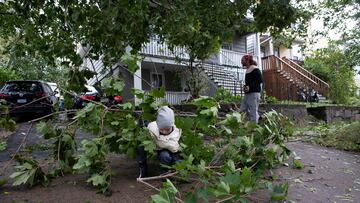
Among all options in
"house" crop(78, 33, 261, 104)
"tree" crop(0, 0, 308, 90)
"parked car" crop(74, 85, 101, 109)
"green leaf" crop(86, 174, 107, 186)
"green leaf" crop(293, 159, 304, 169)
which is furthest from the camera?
"house" crop(78, 33, 261, 104)

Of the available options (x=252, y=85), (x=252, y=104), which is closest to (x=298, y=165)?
(x=252, y=104)

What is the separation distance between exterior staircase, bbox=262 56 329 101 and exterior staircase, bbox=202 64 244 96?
7.12 ft

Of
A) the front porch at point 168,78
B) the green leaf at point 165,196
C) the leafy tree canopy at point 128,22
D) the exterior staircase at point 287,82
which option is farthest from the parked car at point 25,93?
the exterior staircase at point 287,82

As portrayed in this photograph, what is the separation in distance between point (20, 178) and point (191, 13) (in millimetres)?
4144

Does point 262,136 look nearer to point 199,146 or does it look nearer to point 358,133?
point 199,146

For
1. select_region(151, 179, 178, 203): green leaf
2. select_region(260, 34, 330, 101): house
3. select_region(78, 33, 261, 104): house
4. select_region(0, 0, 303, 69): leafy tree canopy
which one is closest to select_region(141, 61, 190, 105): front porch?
select_region(78, 33, 261, 104): house

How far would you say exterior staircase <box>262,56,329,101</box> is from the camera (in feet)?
69.1

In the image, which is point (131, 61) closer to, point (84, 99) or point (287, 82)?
point (84, 99)

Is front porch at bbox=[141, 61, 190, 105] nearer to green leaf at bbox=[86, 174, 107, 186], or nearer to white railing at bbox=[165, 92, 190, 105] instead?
white railing at bbox=[165, 92, 190, 105]

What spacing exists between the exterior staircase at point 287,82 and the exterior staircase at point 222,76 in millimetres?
2171

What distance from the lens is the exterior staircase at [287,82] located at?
69.1 ft

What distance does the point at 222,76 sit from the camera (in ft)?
69.7

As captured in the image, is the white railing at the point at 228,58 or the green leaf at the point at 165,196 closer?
the green leaf at the point at 165,196

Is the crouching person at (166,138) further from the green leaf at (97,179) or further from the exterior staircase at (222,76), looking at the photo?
the exterior staircase at (222,76)
